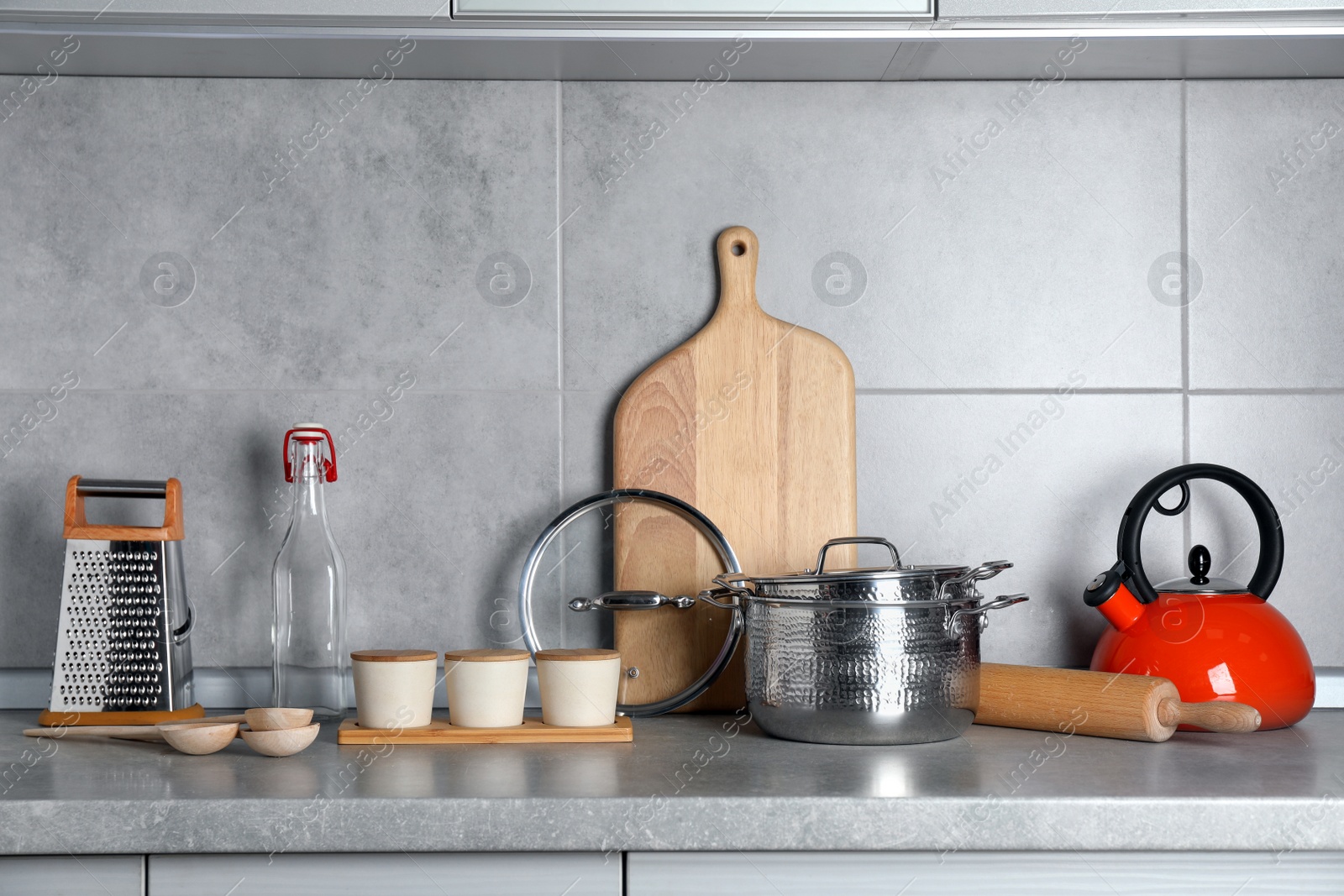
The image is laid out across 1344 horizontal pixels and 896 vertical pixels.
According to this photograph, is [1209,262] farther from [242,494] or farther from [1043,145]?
[242,494]

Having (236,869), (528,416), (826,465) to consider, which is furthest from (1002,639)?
(236,869)

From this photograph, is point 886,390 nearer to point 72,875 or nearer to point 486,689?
point 486,689

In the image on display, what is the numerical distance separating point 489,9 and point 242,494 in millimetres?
645

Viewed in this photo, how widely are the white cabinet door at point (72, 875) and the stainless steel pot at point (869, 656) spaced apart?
0.55 m

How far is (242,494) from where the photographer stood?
1.32 metres

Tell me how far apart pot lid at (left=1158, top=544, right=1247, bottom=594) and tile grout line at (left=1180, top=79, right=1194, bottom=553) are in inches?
8.1

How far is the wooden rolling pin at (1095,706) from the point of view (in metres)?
0.99

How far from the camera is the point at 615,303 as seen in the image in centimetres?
133

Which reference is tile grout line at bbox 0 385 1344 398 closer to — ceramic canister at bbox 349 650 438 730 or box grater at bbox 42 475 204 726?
box grater at bbox 42 475 204 726

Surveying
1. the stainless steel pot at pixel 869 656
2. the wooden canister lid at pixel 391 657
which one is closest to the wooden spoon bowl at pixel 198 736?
the wooden canister lid at pixel 391 657

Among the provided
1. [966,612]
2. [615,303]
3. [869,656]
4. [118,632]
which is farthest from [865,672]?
[118,632]

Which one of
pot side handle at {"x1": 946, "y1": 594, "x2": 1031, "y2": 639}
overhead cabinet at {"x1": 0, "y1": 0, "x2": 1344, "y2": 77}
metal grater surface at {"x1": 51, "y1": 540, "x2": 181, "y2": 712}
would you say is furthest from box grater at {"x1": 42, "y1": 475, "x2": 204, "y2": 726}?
pot side handle at {"x1": 946, "y1": 594, "x2": 1031, "y2": 639}

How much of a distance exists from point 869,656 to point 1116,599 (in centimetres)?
34

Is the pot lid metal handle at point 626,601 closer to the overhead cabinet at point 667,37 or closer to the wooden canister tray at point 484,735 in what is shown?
the wooden canister tray at point 484,735
